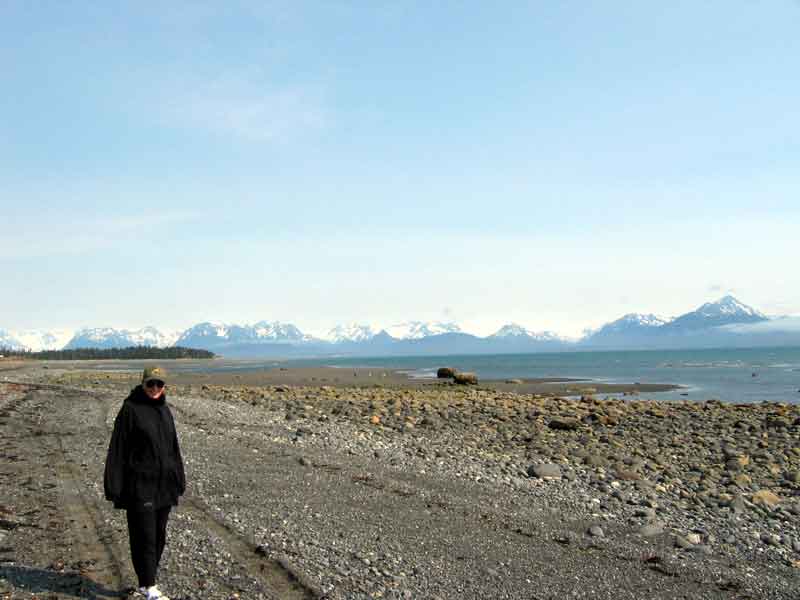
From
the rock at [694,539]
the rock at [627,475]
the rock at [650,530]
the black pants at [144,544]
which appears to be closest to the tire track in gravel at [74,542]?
the black pants at [144,544]

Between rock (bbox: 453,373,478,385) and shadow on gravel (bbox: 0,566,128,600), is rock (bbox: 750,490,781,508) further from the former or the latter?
rock (bbox: 453,373,478,385)

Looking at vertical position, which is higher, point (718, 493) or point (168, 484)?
point (168, 484)

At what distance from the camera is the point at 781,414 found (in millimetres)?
33000

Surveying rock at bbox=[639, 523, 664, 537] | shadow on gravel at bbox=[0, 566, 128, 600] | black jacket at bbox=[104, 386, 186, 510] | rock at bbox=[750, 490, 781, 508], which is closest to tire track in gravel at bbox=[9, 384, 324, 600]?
shadow on gravel at bbox=[0, 566, 128, 600]

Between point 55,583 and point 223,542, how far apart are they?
219 cm

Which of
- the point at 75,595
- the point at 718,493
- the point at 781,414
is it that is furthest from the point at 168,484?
the point at 781,414

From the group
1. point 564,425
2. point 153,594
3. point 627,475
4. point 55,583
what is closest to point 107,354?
point 564,425

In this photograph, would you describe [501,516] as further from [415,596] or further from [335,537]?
[415,596]

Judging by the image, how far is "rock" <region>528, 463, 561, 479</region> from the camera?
15.9 metres

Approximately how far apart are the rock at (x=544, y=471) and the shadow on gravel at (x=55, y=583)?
10.4 metres

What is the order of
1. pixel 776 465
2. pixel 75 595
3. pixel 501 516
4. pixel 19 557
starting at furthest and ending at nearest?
pixel 776 465 → pixel 501 516 → pixel 19 557 → pixel 75 595

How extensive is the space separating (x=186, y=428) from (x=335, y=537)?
12.8 meters

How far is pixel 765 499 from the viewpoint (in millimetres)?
14672

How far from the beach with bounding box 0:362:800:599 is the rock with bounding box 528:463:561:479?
0.05 m
